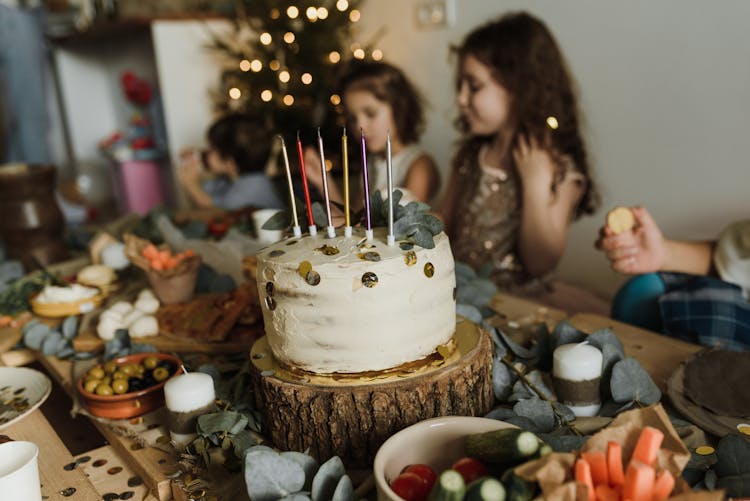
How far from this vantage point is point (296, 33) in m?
3.06

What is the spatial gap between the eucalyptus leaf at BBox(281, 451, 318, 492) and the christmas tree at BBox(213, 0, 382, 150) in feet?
7.79

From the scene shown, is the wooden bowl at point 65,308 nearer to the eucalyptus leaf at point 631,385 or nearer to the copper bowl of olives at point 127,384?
the copper bowl of olives at point 127,384

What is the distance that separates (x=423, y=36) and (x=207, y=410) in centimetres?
259

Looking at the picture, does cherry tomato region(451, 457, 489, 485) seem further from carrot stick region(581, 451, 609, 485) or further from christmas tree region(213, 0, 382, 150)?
christmas tree region(213, 0, 382, 150)

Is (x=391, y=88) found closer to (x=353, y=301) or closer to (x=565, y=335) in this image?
(x=565, y=335)

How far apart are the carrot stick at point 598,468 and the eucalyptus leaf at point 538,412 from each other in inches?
8.5

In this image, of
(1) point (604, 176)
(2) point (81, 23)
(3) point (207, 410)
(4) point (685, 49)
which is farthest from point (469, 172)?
(2) point (81, 23)

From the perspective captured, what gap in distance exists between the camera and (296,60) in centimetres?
313

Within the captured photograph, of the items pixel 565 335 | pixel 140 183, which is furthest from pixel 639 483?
pixel 140 183

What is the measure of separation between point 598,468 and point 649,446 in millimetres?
58

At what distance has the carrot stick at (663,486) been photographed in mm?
662

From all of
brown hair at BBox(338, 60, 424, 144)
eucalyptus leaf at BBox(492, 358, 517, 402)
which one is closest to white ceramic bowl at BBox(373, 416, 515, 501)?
eucalyptus leaf at BBox(492, 358, 517, 402)

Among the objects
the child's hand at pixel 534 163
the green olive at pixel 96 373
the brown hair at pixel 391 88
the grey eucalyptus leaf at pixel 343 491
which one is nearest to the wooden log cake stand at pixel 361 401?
the grey eucalyptus leaf at pixel 343 491

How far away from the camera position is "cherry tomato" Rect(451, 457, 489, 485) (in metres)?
0.73
